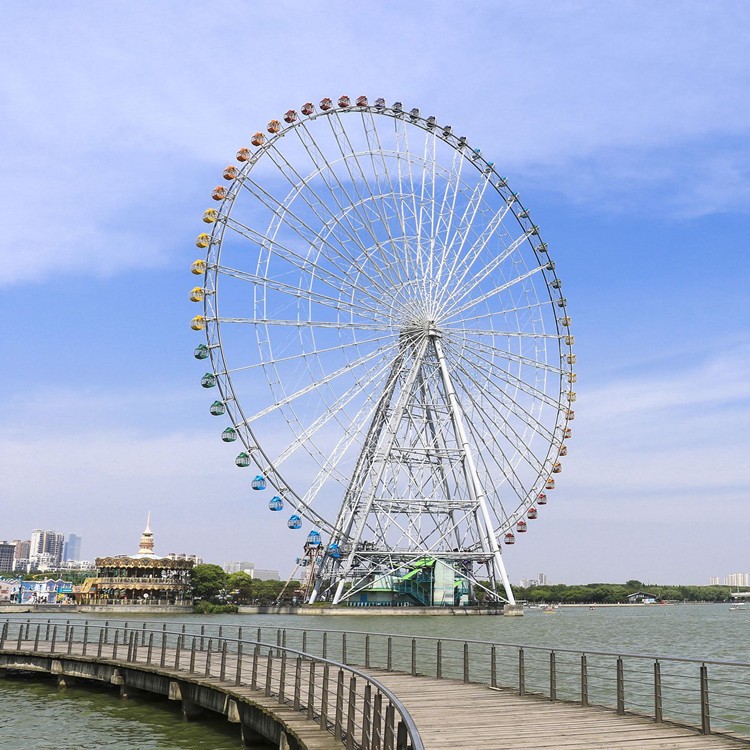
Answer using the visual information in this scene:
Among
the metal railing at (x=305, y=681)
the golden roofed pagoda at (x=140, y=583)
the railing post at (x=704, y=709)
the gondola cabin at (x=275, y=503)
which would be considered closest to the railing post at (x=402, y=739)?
the metal railing at (x=305, y=681)

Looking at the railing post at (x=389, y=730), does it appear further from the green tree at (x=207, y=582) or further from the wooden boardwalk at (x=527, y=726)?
the green tree at (x=207, y=582)

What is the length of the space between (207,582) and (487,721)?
137619mm

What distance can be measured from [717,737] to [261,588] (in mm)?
168321

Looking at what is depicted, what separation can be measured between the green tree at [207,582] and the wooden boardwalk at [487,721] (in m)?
129

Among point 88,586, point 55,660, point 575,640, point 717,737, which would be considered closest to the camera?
point 717,737

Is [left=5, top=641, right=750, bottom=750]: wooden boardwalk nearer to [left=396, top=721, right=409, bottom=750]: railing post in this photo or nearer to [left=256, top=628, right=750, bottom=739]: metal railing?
[left=256, top=628, right=750, bottom=739]: metal railing

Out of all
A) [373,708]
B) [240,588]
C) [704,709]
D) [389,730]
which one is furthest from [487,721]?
[240,588]

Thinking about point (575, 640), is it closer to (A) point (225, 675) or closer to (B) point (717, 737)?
(A) point (225, 675)

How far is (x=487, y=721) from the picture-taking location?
1510cm

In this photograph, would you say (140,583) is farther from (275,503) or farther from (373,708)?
(373,708)

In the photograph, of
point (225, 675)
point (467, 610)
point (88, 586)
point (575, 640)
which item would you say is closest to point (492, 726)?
point (225, 675)

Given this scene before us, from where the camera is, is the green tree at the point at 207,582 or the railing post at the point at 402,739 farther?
the green tree at the point at 207,582

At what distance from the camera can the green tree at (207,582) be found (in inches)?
5787

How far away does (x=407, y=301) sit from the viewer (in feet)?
231
